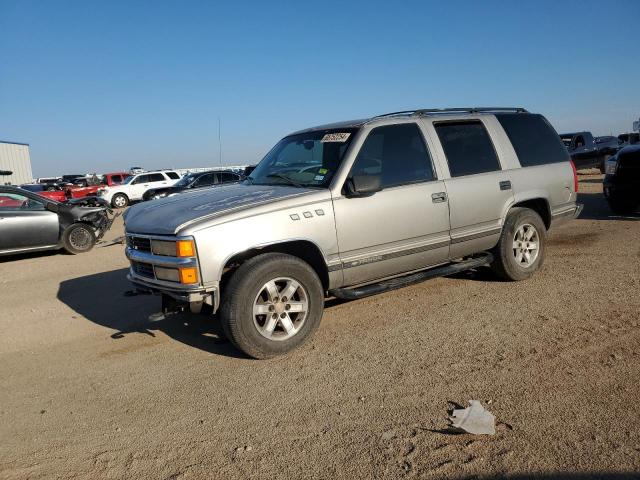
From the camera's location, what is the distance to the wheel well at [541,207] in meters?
6.10

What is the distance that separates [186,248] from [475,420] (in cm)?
236

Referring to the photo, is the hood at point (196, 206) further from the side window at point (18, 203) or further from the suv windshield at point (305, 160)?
the side window at point (18, 203)

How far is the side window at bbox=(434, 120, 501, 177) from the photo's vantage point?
209 inches

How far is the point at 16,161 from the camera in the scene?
166 feet

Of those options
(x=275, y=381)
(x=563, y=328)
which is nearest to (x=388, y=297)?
(x=563, y=328)

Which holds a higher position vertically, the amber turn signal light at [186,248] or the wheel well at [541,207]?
the amber turn signal light at [186,248]

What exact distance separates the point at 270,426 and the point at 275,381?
63 cm

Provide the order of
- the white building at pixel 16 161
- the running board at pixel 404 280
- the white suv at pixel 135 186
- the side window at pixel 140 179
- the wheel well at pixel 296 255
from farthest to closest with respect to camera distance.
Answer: the white building at pixel 16 161, the side window at pixel 140 179, the white suv at pixel 135 186, the running board at pixel 404 280, the wheel well at pixel 296 255

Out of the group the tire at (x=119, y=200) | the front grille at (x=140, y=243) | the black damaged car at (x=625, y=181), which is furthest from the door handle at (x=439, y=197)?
the tire at (x=119, y=200)

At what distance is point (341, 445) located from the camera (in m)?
2.87

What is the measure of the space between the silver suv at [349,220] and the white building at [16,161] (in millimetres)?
49187

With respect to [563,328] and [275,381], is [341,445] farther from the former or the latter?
[563,328]

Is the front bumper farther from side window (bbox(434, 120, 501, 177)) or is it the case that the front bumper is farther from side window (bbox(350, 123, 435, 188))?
side window (bbox(434, 120, 501, 177))

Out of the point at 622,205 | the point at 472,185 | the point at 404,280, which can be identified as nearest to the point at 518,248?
the point at 472,185
